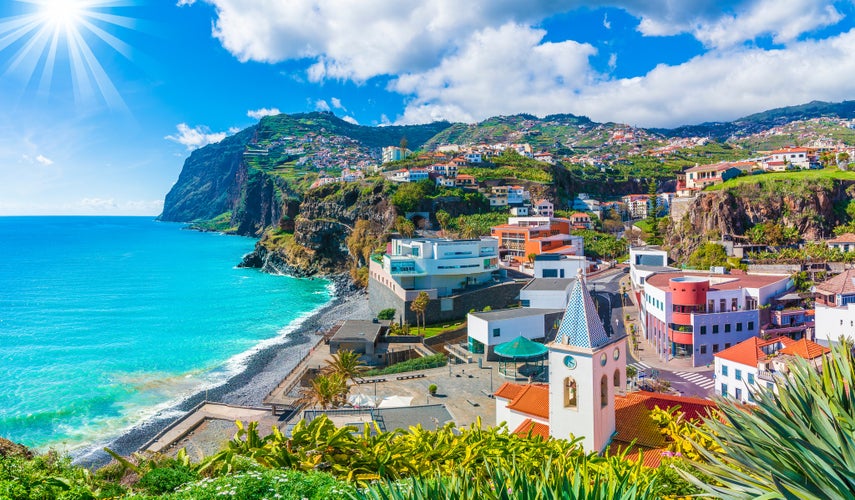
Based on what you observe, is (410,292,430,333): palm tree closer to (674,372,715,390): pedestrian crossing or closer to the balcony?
the balcony

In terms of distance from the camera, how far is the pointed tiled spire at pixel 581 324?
1352 centimetres

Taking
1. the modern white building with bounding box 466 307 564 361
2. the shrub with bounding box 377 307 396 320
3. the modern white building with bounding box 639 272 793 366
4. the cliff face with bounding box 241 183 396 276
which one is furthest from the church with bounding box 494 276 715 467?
the cliff face with bounding box 241 183 396 276

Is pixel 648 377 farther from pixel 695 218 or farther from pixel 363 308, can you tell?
pixel 695 218

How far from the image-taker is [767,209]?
192 ft

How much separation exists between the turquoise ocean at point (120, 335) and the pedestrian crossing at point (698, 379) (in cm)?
2834

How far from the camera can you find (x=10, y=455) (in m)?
9.59

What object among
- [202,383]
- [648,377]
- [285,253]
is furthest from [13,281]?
[648,377]

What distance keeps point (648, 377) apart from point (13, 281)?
287 feet

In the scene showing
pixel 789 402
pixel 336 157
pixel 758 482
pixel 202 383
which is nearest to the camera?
pixel 758 482

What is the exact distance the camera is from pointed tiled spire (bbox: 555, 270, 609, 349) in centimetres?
1352

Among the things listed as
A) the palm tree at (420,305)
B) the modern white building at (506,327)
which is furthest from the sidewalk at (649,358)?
the palm tree at (420,305)

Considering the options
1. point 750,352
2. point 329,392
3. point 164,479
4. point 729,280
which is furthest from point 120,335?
point 729,280

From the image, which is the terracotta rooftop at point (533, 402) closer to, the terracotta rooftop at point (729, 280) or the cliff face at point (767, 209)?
the terracotta rooftop at point (729, 280)

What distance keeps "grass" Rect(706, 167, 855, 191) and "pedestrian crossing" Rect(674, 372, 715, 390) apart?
4091 cm
